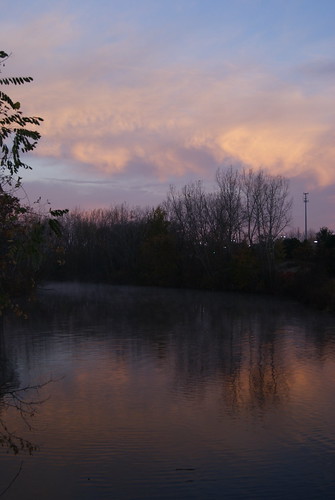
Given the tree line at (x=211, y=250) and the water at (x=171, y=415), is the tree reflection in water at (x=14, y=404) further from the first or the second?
the tree line at (x=211, y=250)

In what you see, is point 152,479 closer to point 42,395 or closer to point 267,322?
point 42,395

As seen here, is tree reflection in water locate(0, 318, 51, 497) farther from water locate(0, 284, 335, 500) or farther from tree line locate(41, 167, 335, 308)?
tree line locate(41, 167, 335, 308)

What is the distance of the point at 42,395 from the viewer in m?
12.6

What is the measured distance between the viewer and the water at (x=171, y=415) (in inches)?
315

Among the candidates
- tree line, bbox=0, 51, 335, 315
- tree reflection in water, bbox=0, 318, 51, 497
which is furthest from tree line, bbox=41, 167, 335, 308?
tree reflection in water, bbox=0, 318, 51, 497

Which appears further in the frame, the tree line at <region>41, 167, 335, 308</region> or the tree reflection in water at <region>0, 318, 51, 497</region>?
the tree line at <region>41, 167, 335, 308</region>

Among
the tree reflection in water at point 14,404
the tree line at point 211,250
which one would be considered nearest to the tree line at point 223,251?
the tree line at point 211,250

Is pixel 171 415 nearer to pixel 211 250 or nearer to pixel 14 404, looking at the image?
pixel 14 404

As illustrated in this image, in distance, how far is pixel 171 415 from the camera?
11.1 meters

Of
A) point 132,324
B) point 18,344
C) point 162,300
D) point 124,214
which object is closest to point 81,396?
point 18,344

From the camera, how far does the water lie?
8008mm

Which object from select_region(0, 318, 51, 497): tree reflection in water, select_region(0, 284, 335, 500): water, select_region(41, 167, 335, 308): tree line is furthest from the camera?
select_region(41, 167, 335, 308): tree line

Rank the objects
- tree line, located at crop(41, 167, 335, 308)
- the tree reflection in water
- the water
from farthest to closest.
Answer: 1. tree line, located at crop(41, 167, 335, 308)
2. the tree reflection in water
3. the water

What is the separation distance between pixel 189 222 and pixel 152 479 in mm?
48755
